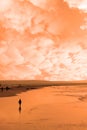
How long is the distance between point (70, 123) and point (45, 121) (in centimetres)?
290

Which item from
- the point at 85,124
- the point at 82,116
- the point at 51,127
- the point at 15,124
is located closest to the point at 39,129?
the point at 51,127

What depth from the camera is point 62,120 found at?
114 ft

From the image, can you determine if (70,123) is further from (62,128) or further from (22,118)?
(22,118)

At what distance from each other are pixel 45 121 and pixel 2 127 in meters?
5.81

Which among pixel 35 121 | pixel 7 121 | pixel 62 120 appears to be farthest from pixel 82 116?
pixel 7 121

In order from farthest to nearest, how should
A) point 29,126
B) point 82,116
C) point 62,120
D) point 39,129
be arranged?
point 82,116, point 62,120, point 29,126, point 39,129

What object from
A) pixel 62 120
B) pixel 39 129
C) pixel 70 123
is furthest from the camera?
pixel 62 120

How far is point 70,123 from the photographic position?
3253 cm

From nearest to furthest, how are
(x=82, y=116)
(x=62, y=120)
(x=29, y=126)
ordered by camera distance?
(x=29, y=126)
(x=62, y=120)
(x=82, y=116)

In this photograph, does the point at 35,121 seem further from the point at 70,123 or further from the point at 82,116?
the point at 82,116

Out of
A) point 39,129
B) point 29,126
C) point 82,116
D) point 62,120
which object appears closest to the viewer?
point 39,129

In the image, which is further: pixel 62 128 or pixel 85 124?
pixel 85 124

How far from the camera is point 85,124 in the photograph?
104 feet

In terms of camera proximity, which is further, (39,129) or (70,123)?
(70,123)
